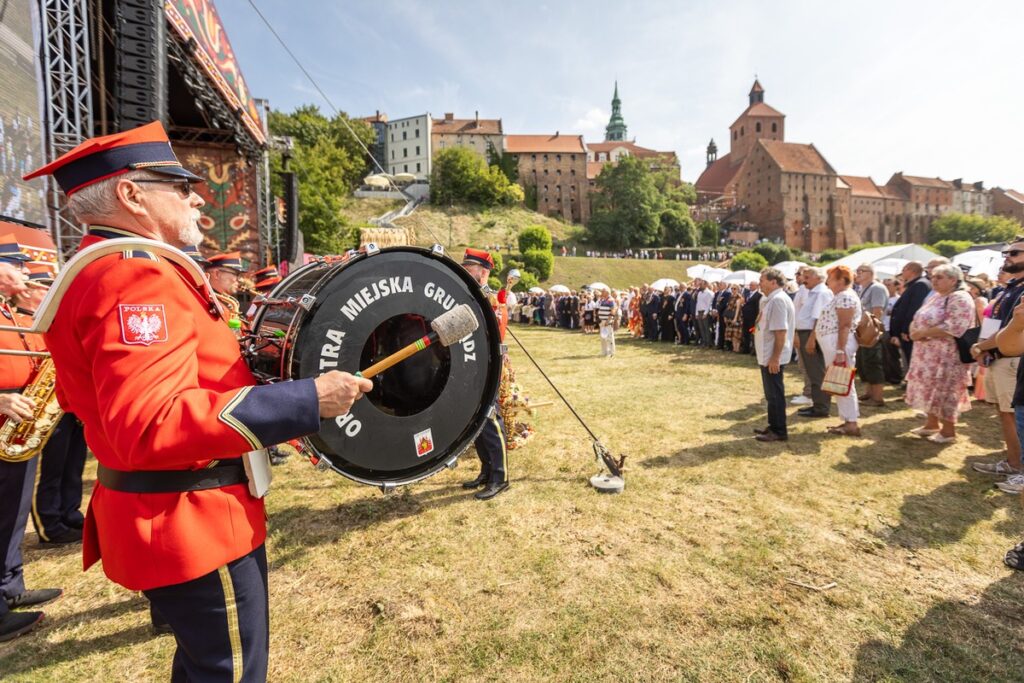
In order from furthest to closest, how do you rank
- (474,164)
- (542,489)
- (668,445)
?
(474,164)
(668,445)
(542,489)

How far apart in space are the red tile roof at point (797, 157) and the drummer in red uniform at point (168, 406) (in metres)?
93.5

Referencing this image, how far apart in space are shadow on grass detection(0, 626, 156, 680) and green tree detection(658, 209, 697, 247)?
75856 mm

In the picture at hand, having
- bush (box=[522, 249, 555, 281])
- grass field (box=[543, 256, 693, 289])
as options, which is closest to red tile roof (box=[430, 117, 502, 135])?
grass field (box=[543, 256, 693, 289])

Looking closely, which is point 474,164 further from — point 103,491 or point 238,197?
point 103,491

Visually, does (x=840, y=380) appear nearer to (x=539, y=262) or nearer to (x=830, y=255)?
(x=539, y=262)

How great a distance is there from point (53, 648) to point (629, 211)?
7380 cm

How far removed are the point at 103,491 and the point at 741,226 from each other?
94.8 metres

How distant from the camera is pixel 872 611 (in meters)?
2.81

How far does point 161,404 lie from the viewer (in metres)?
1.20

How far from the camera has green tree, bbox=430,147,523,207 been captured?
72500mm

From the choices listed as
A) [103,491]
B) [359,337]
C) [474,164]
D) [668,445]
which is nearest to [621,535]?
[668,445]

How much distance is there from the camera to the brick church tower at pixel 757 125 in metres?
91.2

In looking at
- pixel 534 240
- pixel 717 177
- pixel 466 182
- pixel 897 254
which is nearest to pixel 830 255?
pixel 717 177

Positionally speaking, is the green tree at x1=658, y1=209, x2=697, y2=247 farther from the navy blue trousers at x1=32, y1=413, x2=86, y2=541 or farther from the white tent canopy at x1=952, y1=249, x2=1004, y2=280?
the navy blue trousers at x1=32, y1=413, x2=86, y2=541
